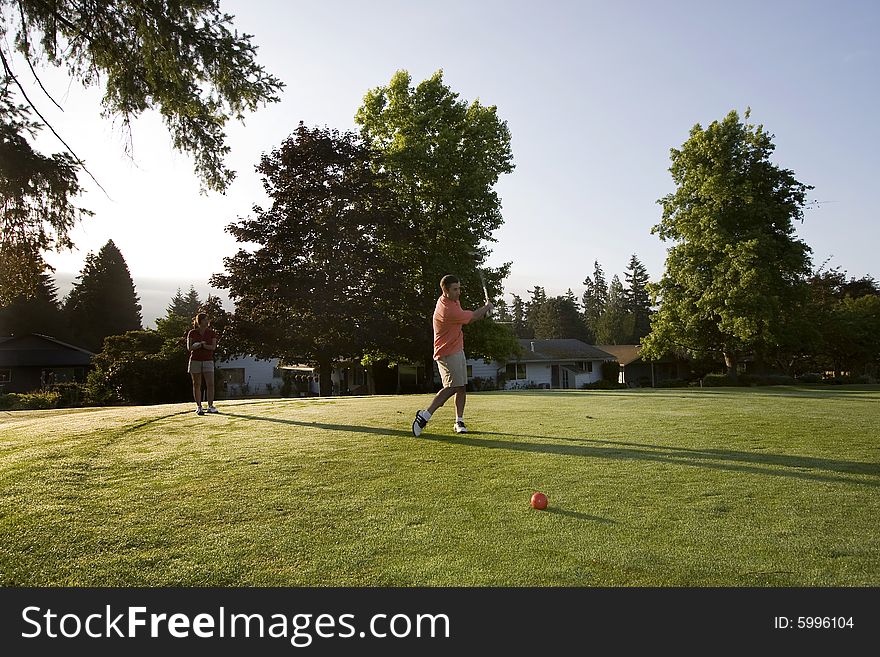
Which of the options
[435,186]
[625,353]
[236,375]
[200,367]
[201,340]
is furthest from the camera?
[625,353]

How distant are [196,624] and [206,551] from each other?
656 mm

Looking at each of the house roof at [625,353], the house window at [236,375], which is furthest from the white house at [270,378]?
the house roof at [625,353]

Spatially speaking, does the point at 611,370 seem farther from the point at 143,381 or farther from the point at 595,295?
the point at 595,295

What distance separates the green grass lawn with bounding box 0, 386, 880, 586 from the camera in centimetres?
359

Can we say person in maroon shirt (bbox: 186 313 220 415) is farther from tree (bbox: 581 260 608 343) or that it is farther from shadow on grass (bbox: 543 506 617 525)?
tree (bbox: 581 260 608 343)

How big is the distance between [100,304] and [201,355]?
7444 centimetres

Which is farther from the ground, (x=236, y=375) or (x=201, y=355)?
(x=201, y=355)

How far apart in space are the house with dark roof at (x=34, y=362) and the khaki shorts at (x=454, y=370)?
160 feet

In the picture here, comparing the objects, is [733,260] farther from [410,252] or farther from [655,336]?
[410,252]

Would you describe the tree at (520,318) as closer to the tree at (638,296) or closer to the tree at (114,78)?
the tree at (638,296)

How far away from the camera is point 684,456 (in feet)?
21.6

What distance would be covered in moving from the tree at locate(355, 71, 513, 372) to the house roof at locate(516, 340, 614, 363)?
834 inches

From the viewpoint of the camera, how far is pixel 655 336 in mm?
38844

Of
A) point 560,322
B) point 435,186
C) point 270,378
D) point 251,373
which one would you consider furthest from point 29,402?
point 560,322
